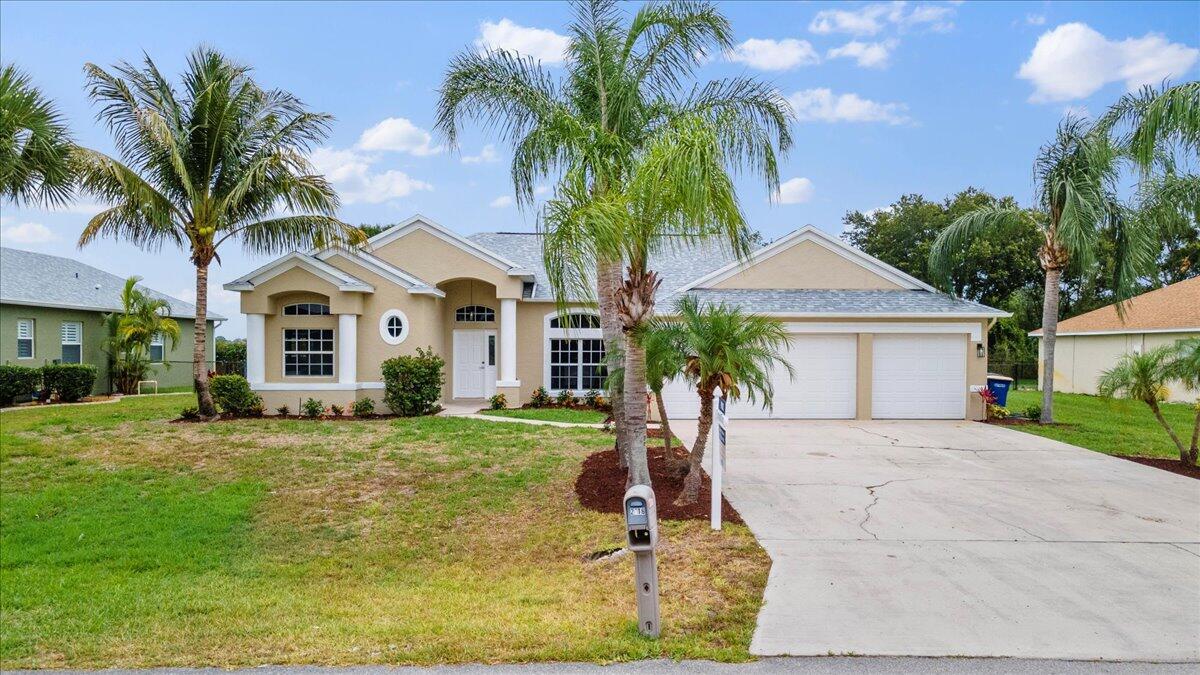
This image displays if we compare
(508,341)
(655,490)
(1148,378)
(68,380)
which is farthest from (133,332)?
(1148,378)

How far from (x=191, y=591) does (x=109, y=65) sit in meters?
13.0

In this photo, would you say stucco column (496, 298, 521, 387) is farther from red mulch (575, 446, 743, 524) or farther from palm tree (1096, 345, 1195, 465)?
palm tree (1096, 345, 1195, 465)

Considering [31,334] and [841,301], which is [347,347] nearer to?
[31,334]

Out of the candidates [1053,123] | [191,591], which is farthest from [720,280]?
[191,591]

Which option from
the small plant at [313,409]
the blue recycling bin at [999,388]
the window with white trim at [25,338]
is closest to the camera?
the small plant at [313,409]

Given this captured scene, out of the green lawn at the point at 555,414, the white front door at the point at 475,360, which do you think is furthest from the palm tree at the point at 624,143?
the white front door at the point at 475,360

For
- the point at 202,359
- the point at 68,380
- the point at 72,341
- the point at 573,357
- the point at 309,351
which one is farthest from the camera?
the point at 72,341

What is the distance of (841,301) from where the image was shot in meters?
16.8

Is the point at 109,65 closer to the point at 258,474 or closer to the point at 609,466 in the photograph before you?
the point at 258,474

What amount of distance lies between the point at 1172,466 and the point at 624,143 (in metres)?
10.4

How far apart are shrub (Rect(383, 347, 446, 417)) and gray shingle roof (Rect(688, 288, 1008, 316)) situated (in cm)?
675

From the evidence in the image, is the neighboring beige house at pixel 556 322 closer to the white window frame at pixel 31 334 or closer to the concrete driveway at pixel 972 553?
the concrete driveway at pixel 972 553

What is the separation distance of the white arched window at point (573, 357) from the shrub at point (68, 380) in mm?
13473

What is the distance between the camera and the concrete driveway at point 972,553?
4.54 metres
